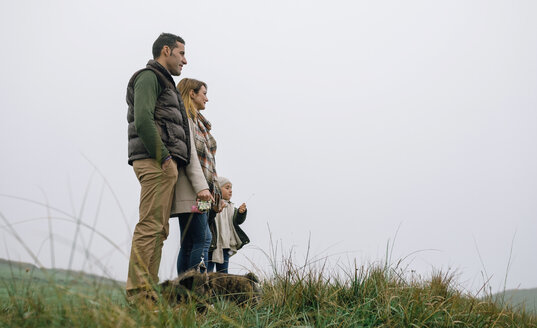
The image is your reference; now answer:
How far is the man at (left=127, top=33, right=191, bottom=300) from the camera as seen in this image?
332cm

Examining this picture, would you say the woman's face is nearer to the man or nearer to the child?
the man

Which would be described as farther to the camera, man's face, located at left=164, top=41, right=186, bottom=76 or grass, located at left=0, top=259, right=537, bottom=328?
man's face, located at left=164, top=41, right=186, bottom=76

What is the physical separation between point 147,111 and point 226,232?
3.28 metres

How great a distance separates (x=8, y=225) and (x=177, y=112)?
195cm

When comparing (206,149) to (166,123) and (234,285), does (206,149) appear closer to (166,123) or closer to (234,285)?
(166,123)

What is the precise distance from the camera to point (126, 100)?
3.70 metres

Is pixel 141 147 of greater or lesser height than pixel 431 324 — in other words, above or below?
above

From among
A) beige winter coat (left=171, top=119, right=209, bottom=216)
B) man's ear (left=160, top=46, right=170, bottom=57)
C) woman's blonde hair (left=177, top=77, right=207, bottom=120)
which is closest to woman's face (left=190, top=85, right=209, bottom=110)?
woman's blonde hair (left=177, top=77, right=207, bottom=120)

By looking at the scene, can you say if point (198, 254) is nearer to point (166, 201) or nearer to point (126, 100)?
point (166, 201)

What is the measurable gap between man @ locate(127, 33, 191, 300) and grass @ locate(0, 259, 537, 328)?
0.77 meters

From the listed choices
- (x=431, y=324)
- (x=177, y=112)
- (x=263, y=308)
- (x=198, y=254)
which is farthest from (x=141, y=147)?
(x=431, y=324)

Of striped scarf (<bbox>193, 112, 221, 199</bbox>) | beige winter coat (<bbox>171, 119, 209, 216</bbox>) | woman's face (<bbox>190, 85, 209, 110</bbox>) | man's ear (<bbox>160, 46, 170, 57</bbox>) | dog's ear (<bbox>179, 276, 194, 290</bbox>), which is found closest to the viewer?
dog's ear (<bbox>179, 276, 194, 290</bbox>)

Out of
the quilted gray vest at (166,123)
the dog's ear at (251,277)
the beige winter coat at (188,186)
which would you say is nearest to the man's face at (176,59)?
the quilted gray vest at (166,123)

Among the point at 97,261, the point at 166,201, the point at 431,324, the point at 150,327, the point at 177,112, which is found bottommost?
the point at 431,324
